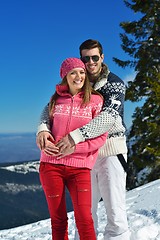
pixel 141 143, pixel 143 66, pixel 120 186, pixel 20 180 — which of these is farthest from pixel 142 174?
pixel 20 180

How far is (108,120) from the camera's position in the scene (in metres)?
3.04

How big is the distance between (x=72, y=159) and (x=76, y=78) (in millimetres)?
772

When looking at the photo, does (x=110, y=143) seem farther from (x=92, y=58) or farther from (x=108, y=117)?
(x=92, y=58)

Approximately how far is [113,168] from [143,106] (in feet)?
40.8

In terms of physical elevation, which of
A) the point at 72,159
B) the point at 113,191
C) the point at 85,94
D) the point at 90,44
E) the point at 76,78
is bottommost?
the point at 113,191

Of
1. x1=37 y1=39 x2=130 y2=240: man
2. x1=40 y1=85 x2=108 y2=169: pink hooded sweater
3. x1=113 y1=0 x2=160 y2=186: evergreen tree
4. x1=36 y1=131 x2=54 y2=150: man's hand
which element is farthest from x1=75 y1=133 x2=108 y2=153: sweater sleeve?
x1=113 y1=0 x2=160 y2=186: evergreen tree

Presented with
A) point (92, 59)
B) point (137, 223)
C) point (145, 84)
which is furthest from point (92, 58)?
point (145, 84)

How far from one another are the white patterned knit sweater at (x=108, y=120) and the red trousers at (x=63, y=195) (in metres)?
0.33

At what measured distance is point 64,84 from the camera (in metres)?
3.19

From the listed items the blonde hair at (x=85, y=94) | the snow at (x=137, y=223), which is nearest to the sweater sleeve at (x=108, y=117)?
the blonde hair at (x=85, y=94)

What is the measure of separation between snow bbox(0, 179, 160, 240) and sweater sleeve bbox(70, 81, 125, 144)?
6.90ft

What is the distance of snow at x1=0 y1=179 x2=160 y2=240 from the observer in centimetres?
471

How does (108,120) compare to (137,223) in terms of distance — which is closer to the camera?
(108,120)

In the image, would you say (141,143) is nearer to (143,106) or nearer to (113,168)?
(143,106)
